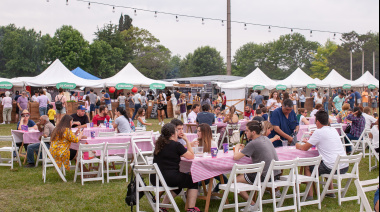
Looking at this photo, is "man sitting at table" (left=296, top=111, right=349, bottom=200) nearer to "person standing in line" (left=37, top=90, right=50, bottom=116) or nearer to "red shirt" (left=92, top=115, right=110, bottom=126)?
"red shirt" (left=92, top=115, right=110, bottom=126)

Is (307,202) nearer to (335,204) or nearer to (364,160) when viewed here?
(335,204)

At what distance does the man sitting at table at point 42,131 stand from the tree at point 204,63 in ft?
220

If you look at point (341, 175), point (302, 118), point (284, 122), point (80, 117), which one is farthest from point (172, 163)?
point (302, 118)

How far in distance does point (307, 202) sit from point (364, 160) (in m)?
4.60

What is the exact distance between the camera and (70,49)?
183ft

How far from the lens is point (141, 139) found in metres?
8.38

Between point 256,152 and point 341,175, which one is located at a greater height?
point 256,152

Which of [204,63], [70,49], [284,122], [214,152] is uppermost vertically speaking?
[70,49]

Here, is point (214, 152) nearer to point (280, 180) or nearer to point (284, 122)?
point (280, 180)

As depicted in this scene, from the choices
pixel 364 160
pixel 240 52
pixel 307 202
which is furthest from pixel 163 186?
pixel 240 52

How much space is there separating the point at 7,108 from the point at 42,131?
11286mm

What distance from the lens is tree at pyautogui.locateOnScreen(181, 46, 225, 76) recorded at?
250 ft

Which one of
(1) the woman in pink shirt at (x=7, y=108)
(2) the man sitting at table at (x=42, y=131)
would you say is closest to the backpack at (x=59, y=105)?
(1) the woman in pink shirt at (x=7, y=108)

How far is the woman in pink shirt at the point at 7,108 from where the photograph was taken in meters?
19.3
